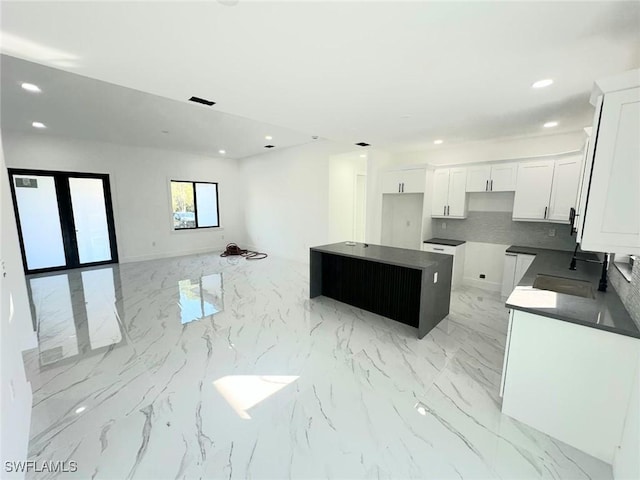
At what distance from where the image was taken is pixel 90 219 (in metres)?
6.27

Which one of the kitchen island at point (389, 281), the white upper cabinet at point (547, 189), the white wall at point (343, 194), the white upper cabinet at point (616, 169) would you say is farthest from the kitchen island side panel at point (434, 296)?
the white wall at point (343, 194)

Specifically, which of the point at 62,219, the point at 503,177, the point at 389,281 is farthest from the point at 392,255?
the point at 62,219

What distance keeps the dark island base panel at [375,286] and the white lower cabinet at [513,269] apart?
195cm

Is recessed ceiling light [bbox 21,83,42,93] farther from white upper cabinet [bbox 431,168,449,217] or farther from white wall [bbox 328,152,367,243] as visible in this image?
white upper cabinet [bbox 431,168,449,217]

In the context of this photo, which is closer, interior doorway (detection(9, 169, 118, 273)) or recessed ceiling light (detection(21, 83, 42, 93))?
recessed ceiling light (detection(21, 83, 42, 93))

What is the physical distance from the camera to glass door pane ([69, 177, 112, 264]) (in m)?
6.09

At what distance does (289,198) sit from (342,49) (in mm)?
5160

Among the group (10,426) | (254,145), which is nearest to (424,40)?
(10,426)

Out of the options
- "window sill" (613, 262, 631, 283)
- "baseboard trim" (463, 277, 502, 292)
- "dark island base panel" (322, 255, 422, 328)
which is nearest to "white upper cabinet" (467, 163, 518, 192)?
"baseboard trim" (463, 277, 502, 292)

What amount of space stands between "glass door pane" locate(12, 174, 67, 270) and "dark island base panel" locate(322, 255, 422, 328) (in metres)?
6.04

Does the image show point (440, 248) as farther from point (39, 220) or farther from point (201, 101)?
point (39, 220)

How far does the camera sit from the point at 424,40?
1787mm

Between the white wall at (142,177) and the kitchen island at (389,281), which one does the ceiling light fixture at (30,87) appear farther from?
the kitchen island at (389,281)

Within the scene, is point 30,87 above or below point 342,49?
above
